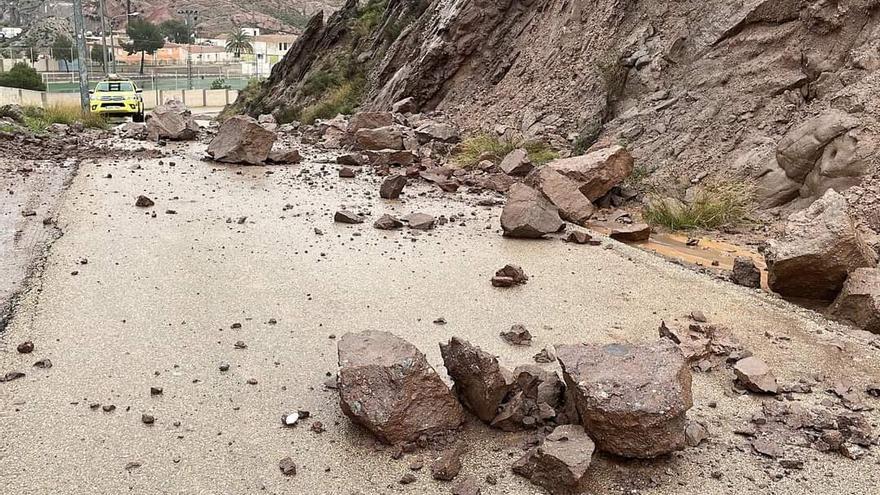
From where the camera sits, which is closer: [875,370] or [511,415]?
[511,415]

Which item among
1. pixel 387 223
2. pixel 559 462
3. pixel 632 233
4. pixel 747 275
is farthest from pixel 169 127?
pixel 559 462

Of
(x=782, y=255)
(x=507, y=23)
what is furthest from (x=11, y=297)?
(x=507, y=23)

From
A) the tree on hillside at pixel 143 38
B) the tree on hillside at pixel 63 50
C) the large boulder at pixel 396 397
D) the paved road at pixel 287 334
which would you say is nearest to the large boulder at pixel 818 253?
the paved road at pixel 287 334

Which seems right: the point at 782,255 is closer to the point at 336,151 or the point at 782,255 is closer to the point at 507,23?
the point at 336,151

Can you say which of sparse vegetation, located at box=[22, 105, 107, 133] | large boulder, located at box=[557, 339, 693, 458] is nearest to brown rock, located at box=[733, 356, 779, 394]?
large boulder, located at box=[557, 339, 693, 458]

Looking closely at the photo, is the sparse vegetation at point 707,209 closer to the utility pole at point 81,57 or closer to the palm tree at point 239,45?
the utility pole at point 81,57

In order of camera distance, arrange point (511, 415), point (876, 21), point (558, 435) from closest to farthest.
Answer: point (558, 435), point (511, 415), point (876, 21)

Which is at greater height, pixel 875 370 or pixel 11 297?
pixel 875 370

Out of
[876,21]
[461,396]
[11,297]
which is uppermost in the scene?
[876,21]

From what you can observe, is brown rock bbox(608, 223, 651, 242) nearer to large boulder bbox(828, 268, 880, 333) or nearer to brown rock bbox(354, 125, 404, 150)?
large boulder bbox(828, 268, 880, 333)

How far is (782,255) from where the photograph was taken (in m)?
5.87

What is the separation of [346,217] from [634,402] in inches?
212

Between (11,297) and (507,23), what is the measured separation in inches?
534

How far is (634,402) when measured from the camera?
132 inches
